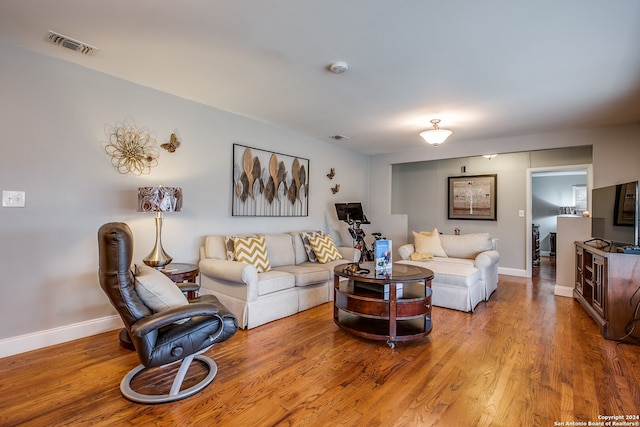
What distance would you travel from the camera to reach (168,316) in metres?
1.72

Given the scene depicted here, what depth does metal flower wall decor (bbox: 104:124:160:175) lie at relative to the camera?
9.78 feet

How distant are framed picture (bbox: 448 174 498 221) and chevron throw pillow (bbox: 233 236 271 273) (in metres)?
4.36

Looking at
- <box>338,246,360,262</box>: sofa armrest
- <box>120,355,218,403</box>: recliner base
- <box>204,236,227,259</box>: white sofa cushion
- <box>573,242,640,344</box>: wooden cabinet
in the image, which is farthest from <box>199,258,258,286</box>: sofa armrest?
<box>573,242,640,344</box>: wooden cabinet

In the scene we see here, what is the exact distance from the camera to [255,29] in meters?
2.13

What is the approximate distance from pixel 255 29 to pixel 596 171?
4769mm

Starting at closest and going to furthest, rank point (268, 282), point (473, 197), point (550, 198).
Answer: point (268, 282) < point (473, 197) < point (550, 198)

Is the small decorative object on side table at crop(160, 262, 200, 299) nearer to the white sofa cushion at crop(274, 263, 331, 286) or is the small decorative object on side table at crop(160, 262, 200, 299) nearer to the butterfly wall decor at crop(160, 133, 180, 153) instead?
the white sofa cushion at crop(274, 263, 331, 286)

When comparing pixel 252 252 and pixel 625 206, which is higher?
pixel 625 206

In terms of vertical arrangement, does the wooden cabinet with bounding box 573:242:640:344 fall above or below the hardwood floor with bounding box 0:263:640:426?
above

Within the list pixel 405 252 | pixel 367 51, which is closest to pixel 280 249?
pixel 405 252

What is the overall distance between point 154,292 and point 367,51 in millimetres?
2242

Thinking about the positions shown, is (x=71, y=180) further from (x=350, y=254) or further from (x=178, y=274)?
(x=350, y=254)

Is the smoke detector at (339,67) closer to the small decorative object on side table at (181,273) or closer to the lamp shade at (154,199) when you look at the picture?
the lamp shade at (154,199)

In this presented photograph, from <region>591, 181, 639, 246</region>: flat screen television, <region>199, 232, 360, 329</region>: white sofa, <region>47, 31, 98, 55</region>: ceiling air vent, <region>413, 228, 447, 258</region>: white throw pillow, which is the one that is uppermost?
<region>47, 31, 98, 55</region>: ceiling air vent
